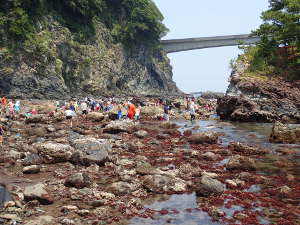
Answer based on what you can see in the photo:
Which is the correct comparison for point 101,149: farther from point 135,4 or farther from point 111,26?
point 135,4

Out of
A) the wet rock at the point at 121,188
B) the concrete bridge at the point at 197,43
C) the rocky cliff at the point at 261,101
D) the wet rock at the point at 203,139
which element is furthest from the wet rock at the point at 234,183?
the concrete bridge at the point at 197,43

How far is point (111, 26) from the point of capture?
90875 millimetres

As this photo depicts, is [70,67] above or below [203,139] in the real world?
above

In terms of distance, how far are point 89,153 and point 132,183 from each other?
3.77 meters

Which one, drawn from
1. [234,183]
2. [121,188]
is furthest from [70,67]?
[234,183]

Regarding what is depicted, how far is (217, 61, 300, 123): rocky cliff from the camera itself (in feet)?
123

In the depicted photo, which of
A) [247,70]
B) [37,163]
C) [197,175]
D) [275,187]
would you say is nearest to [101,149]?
[37,163]

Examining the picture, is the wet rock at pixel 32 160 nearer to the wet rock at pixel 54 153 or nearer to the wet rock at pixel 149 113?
the wet rock at pixel 54 153

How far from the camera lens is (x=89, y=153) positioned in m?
15.2

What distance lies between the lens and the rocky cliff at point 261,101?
1474 inches

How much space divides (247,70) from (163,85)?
70215 mm

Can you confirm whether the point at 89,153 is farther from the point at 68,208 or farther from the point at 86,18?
the point at 86,18

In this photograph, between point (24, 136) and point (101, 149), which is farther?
point (24, 136)

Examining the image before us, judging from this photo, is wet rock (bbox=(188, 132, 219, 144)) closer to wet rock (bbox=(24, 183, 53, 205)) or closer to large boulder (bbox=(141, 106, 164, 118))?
wet rock (bbox=(24, 183, 53, 205))
